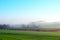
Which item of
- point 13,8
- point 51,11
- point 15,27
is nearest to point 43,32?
point 51,11

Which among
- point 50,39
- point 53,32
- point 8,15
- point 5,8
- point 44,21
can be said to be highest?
point 5,8

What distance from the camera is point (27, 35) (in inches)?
72.6

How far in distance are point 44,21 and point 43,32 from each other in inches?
7.3

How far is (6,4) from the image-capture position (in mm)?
1942

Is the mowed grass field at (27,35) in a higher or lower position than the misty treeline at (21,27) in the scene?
lower

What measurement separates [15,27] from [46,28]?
21.1 inches

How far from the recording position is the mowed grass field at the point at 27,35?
176cm

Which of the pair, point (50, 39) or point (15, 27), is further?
point (15, 27)

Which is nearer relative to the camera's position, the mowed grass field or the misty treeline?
the mowed grass field

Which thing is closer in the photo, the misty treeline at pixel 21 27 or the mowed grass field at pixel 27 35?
the mowed grass field at pixel 27 35

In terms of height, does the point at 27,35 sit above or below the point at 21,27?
below

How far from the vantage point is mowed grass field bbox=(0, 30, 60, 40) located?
176cm

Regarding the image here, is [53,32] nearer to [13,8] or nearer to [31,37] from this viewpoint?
[31,37]

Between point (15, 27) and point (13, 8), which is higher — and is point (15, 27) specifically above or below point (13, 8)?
below
